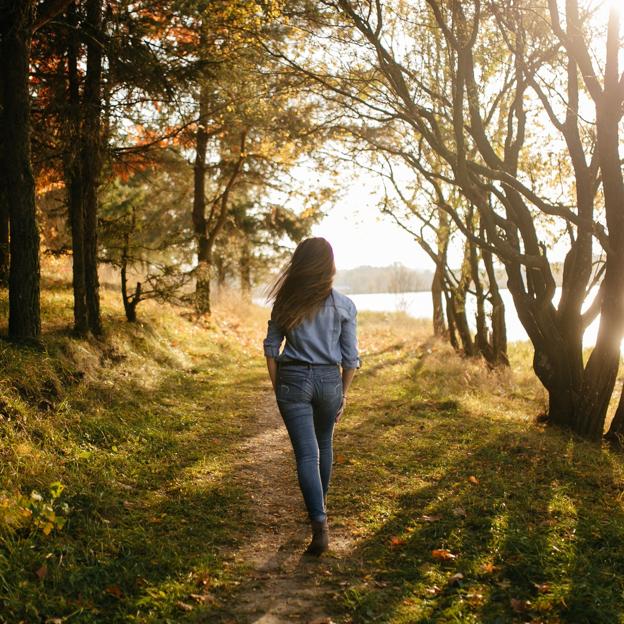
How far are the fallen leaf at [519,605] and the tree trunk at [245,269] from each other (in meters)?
22.4

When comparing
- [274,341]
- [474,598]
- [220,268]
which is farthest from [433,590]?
[220,268]

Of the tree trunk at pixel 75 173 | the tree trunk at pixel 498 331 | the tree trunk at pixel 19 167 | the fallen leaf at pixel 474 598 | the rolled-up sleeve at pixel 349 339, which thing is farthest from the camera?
the tree trunk at pixel 498 331

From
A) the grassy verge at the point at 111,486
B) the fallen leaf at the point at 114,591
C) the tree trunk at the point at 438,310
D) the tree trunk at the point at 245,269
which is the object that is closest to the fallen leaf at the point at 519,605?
the grassy verge at the point at 111,486

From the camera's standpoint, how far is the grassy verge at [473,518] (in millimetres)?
3957

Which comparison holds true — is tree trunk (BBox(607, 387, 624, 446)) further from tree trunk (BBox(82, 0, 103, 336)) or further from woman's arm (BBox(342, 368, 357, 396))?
tree trunk (BBox(82, 0, 103, 336))

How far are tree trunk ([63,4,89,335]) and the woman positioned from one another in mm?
6661

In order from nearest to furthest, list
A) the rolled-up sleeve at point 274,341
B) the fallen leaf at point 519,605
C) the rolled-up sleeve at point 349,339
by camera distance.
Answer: the fallen leaf at point 519,605 < the rolled-up sleeve at point 274,341 < the rolled-up sleeve at point 349,339

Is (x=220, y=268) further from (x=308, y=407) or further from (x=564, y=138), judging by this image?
(x=308, y=407)

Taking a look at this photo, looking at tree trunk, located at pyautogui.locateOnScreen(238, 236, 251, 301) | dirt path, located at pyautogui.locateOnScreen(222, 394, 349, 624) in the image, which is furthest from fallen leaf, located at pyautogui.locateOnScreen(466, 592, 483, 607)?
tree trunk, located at pyautogui.locateOnScreen(238, 236, 251, 301)

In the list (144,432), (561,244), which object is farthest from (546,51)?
(144,432)

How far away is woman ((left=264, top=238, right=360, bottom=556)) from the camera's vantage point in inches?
178

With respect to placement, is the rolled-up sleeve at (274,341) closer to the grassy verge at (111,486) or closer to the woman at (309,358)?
the woman at (309,358)

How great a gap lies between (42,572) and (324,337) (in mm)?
2369

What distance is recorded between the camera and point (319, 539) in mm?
4602
